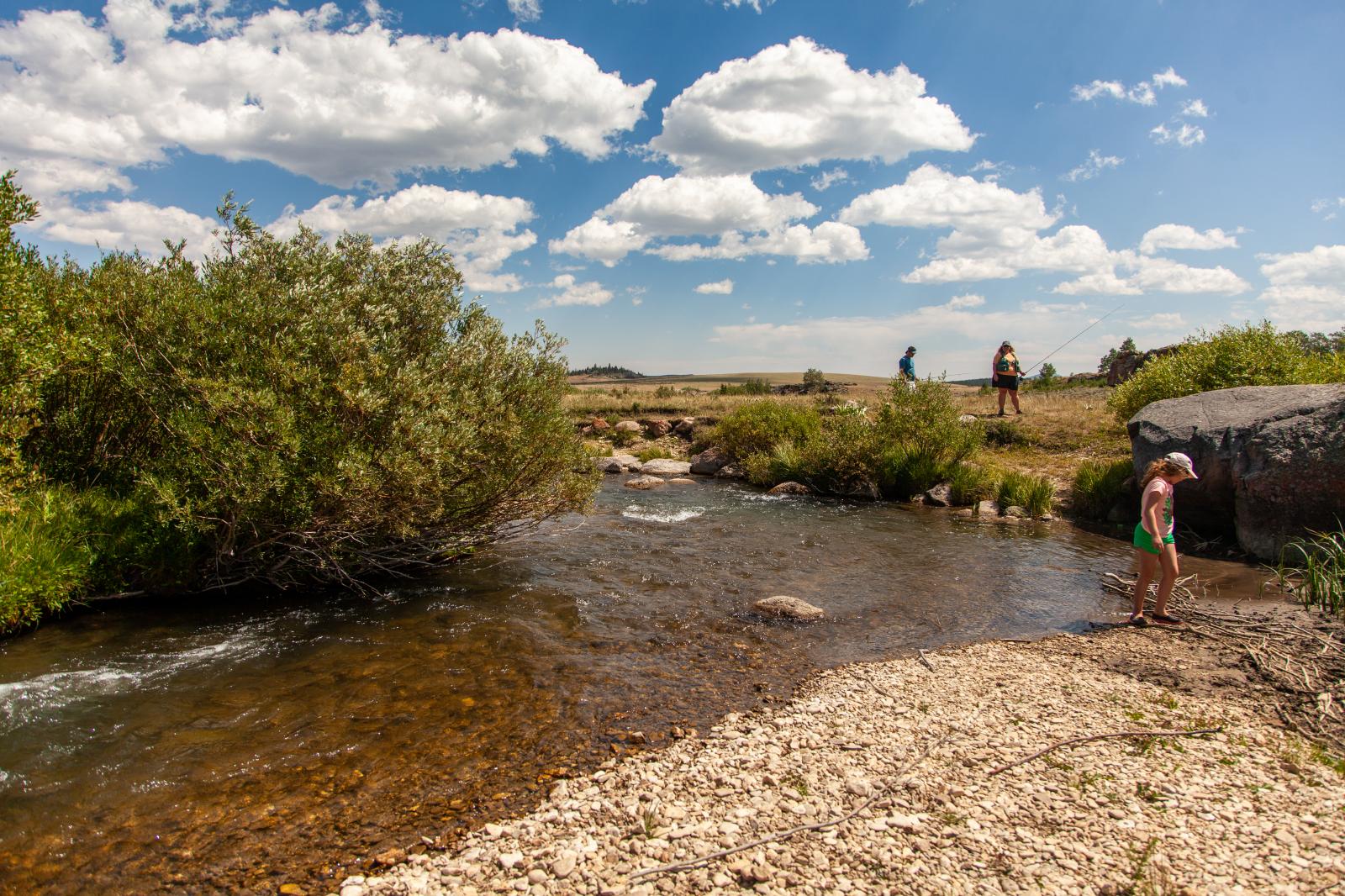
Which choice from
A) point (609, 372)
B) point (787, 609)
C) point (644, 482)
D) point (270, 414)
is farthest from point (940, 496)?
point (609, 372)

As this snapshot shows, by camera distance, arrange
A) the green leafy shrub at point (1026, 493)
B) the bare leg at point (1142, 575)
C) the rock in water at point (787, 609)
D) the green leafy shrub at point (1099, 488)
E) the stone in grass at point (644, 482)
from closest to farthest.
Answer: the bare leg at point (1142, 575)
the rock in water at point (787, 609)
the green leafy shrub at point (1099, 488)
the green leafy shrub at point (1026, 493)
the stone in grass at point (644, 482)

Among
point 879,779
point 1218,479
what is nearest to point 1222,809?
point 879,779

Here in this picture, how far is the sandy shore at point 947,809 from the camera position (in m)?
4.80

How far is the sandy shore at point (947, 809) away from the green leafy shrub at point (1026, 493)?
1179 centimetres

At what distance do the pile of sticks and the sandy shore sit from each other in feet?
1.05

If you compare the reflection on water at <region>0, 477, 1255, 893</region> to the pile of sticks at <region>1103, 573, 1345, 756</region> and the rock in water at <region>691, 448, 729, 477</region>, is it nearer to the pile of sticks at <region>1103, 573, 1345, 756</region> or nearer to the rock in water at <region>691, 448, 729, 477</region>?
the pile of sticks at <region>1103, 573, 1345, 756</region>

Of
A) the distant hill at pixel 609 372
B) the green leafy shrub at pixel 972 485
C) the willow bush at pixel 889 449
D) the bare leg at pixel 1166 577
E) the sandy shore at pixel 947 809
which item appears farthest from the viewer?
the distant hill at pixel 609 372

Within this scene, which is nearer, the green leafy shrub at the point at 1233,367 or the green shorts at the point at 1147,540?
the green shorts at the point at 1147,540

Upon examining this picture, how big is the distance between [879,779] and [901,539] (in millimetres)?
11174

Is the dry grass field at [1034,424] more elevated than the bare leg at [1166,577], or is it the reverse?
the dry grass field at [1034,424]

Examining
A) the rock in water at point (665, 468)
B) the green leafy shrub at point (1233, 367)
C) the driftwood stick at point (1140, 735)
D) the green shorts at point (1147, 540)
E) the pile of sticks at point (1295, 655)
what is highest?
the green leafy shrub at point (1233, 367)

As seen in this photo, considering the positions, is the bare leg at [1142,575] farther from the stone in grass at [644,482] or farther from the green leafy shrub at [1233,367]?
the stone in grass at [644,482]

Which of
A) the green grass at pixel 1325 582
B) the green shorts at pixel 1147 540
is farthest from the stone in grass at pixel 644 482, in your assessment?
the green grass at pixel 1325 582

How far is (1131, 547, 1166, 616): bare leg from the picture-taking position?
33.6 feet
